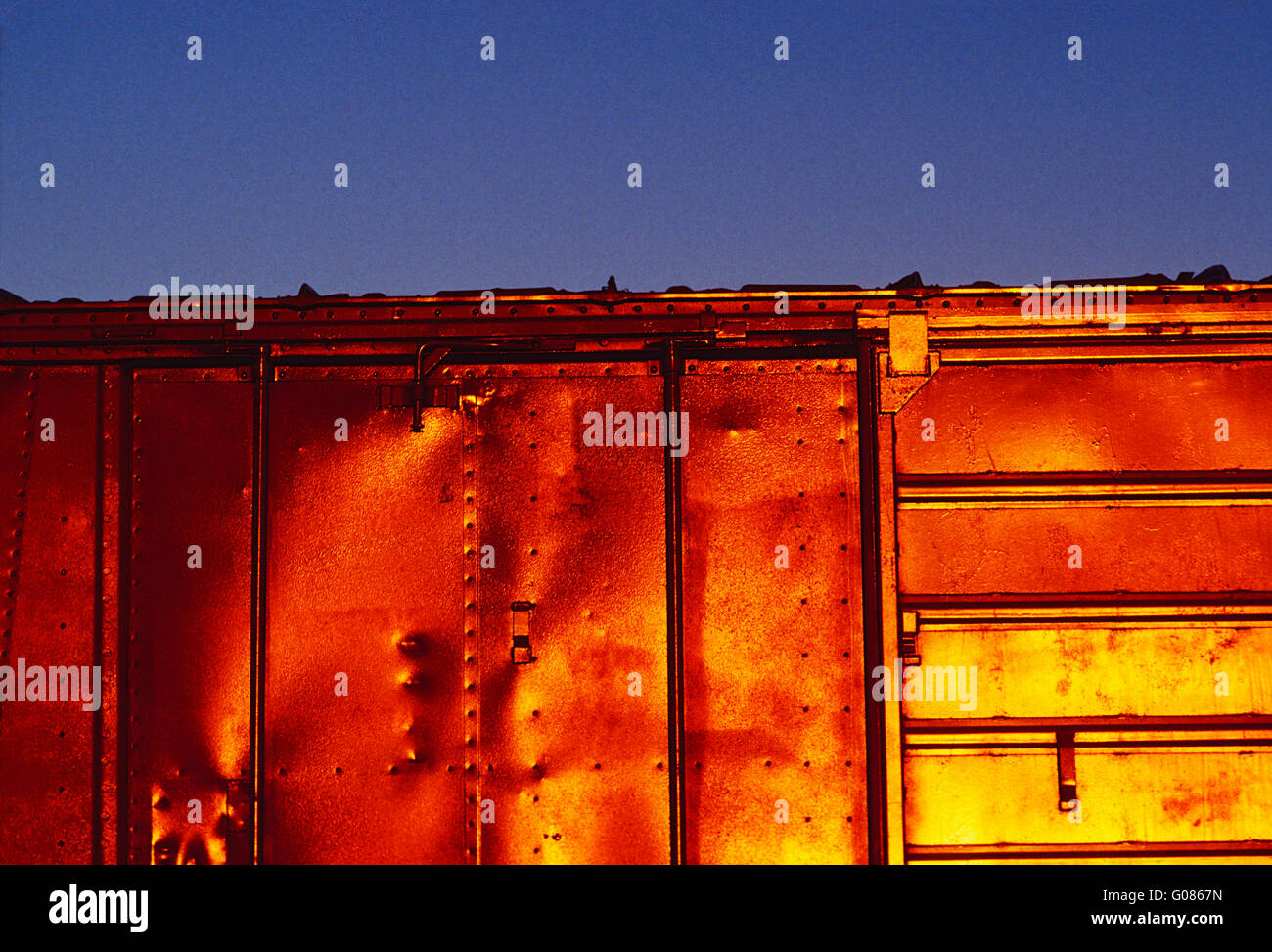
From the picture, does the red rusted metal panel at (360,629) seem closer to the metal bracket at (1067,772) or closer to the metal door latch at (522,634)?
the metal door latch at (522,634)

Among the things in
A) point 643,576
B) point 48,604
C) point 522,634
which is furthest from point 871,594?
point 48,604

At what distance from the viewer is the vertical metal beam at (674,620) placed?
379 cm

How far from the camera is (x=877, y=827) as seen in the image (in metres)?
3.75

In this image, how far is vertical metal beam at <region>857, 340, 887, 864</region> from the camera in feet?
12.3

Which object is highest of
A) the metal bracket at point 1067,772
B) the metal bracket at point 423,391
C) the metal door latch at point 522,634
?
the metal bracket at point 423,391

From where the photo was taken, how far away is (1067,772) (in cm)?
375

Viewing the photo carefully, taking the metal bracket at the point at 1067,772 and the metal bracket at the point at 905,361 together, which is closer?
the metal bracket at the point at 1067,772

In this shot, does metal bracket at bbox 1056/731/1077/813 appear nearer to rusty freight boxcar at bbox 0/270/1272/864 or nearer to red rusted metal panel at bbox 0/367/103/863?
rusty freight boxcar at bbox 0/270/1272/864

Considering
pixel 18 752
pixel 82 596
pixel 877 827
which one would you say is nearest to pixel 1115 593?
pixel 877 827

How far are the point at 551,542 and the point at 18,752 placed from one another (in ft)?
8.59

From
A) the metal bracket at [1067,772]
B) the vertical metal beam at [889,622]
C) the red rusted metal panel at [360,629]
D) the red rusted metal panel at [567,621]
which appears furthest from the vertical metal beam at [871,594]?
the red rusted metal panel at [360,629]

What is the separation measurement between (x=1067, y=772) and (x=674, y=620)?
1871 millimetres

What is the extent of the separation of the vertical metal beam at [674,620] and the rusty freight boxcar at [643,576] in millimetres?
18
